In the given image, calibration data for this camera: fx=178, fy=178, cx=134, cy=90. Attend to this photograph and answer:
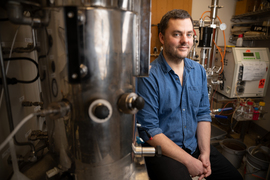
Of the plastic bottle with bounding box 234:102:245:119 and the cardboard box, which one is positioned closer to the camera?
the plastic bottle with bounding box 234:102:245:119

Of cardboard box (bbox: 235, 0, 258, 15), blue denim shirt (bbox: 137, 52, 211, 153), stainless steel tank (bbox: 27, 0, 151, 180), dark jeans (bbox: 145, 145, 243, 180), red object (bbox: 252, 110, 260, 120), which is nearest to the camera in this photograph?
stainless steel tank (bbox: 27, 0, 151, 180)

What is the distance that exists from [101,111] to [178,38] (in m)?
0.97

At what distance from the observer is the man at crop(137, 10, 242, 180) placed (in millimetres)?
1028

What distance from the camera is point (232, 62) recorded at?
2041mm

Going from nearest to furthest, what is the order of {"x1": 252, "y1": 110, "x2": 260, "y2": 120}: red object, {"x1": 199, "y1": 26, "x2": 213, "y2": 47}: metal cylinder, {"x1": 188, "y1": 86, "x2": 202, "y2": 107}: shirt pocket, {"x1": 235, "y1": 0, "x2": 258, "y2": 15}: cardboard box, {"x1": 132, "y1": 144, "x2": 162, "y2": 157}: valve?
{"x1": 132, "y1": 144, "x2": 162, "y2": 157}: valve, {"x1": 188, "y1": 86, "x2": 202, "y2": 107}: shirt pocket, {"x1": 199, "y1": 26, "x2": 213, "y2": 47}: metal cylinder, {"x1": 252, "y1": 110, "x2": 260, "y2": 120}: red object, {"x1": 235, "y1": 0, "x2": 258, "y2": 15}: cardboard box

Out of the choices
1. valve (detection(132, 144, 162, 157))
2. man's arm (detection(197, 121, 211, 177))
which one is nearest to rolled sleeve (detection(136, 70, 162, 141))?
man's arm (detection(197, 121, 211, 177))

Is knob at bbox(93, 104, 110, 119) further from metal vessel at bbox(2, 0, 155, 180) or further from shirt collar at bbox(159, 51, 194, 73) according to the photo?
shirt collar at bbox(159, 51, 194, 73)

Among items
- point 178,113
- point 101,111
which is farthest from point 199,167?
point 101,111

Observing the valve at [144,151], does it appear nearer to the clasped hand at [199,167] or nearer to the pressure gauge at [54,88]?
the pressure gauge at [54,88]

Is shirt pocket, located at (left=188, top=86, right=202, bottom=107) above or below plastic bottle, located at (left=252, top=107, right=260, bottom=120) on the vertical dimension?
above

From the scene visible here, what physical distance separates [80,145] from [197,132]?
1002mm

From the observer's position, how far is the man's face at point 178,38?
1198 millimetres

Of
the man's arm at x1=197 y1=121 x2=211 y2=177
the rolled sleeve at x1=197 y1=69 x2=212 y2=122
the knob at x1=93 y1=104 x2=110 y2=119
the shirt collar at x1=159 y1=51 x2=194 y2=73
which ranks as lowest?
the man's arm at x1=197 y1=121 x2=211 y2=177

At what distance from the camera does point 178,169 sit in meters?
0.98
